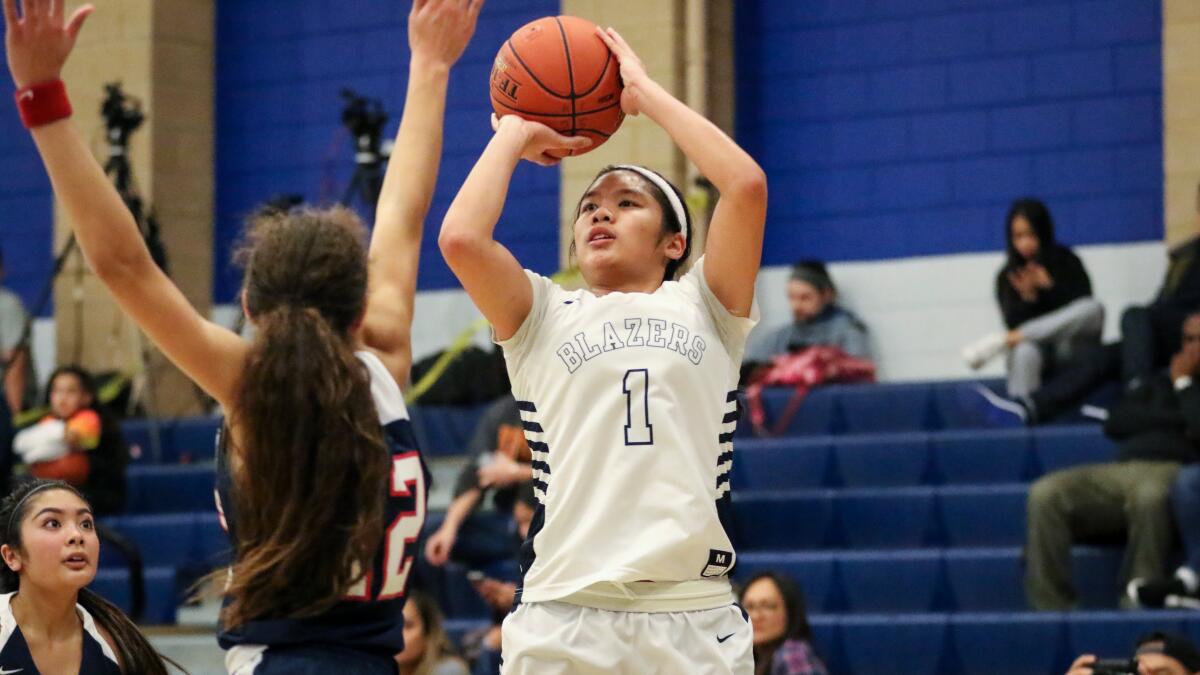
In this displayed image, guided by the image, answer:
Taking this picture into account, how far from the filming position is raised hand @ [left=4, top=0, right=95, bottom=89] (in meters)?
2.51

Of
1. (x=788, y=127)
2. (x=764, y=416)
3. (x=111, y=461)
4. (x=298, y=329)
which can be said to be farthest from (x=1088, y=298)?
(x=298, y=329)

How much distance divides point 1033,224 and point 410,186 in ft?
18.4

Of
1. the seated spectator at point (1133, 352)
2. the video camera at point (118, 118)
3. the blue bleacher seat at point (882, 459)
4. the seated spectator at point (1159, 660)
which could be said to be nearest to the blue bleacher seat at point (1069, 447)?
the seated spectator at point (1133, 352)

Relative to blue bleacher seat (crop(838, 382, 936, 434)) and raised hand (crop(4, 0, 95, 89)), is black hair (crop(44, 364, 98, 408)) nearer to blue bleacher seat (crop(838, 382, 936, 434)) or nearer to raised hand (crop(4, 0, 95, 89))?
blue bleacher seat (crop(838, 382, 936, 434))

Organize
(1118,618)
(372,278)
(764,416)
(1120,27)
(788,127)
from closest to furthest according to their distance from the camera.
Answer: (372,278), (1118,618), (764,416), (1120,27), (788,127)

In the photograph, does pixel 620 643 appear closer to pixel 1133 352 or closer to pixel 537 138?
pixel 537 138

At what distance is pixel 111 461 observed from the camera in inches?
352

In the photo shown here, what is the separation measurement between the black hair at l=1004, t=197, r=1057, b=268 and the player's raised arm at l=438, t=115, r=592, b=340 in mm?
5320

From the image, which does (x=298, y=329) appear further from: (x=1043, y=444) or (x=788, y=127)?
(x=788, y=127)

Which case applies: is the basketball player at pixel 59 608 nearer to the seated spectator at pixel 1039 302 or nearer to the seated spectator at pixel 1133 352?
the seated spectator at pixel 1133 352

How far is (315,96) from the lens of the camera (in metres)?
11.2

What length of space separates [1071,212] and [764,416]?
2.06 metres

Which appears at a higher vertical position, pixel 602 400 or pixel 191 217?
pixel 191 217

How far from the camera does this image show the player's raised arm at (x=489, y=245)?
128 inches
